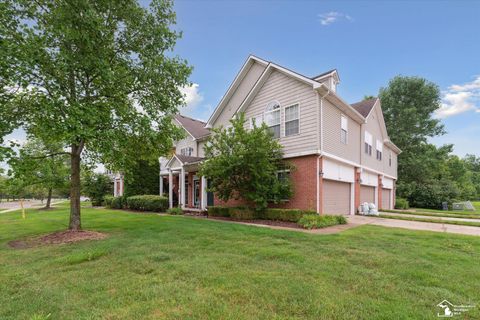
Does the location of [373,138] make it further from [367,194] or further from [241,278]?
[241,278]

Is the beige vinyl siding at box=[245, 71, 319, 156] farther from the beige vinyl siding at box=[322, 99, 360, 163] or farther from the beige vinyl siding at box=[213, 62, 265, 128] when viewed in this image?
the beige vinyl siding at box=[213, 62, 265, 128]

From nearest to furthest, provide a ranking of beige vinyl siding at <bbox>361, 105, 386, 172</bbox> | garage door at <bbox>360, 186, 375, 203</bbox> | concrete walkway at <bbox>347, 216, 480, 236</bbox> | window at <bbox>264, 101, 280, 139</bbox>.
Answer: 1. concrete walkway at <bbox>347, 216, 480, 236</bbox>
2. window at <bbox>264, 101, 280, 139</bbox>
3. beige vinyl siding at <bbox>361, 105, 386, 172</bbox>
4. garage door at <bbox>360, 186, 375, 203</bbox>

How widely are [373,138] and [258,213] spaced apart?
12413 millimetres

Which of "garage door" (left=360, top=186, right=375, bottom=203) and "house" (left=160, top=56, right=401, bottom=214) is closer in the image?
"house" (left=160, top=56, right=401, bottom=214)

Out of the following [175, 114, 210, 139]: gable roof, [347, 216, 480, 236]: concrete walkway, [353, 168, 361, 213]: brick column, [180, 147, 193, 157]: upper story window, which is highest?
[175, 114, 210, 139]: gable roof

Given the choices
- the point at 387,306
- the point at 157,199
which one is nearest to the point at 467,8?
the point at 387,306

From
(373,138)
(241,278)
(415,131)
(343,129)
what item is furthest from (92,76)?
(415,131)

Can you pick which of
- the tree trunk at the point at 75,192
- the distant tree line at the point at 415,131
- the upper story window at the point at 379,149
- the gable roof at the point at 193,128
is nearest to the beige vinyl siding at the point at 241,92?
the gable roof at the point at 193,128

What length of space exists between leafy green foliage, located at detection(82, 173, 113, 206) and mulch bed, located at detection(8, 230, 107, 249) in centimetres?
2147

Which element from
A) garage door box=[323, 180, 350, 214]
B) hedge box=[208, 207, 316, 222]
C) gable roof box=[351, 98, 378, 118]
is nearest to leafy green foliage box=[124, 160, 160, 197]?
hedge box=[208, 207, 316, 222]

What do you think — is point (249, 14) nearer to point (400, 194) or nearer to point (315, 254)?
point (315, 254)

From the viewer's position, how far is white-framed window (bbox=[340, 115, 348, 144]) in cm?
1441

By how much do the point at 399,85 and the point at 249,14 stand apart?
27534 millimetres

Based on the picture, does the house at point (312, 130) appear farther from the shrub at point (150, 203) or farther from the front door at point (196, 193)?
the shrub at point (150, 203)
